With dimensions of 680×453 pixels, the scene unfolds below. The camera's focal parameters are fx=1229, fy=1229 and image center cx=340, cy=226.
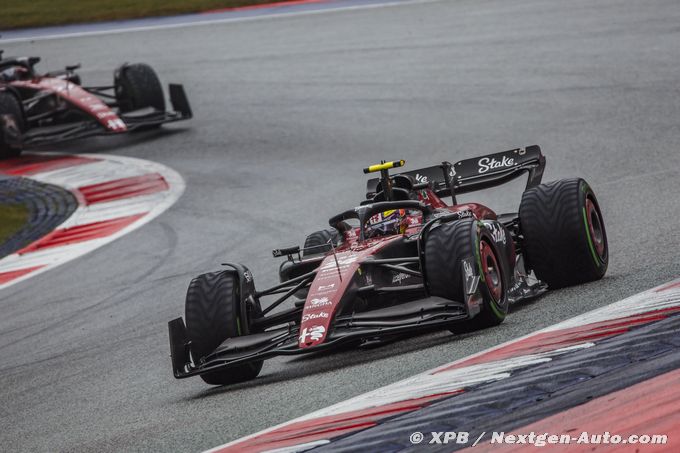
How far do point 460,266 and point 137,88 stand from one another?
14337mm

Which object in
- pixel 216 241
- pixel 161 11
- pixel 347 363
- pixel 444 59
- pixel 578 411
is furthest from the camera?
pixel 161 11

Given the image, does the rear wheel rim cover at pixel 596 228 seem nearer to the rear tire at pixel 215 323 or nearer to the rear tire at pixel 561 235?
Answer: the rear tire at pixel 561 235

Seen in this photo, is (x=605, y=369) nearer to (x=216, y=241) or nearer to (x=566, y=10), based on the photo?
(x=216, y=241)

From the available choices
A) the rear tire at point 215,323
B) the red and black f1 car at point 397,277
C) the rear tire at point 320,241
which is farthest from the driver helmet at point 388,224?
the rear tire at point 215,323

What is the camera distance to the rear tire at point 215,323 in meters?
8.73

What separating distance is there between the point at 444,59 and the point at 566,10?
141 inches

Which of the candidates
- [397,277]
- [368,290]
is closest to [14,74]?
[397,277]

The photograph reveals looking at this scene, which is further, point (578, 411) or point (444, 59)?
point (444, 59)

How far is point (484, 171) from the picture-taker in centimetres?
1091

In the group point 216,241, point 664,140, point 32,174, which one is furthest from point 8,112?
point 664,140

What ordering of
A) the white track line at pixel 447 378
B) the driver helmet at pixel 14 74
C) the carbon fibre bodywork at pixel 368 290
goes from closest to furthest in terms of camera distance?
the white track line at pixel 447 378 < the carbon fibre bodywork at pixel 368 290 < the driver helmet at pixel 14 74

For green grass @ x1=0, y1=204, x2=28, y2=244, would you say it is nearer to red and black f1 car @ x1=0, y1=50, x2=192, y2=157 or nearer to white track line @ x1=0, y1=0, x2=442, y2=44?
red and black f1 car @ x1=0, y1=50, x2=192, y2=157

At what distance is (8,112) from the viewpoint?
68.0 ft

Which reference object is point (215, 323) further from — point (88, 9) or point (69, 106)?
point (88, 9)
